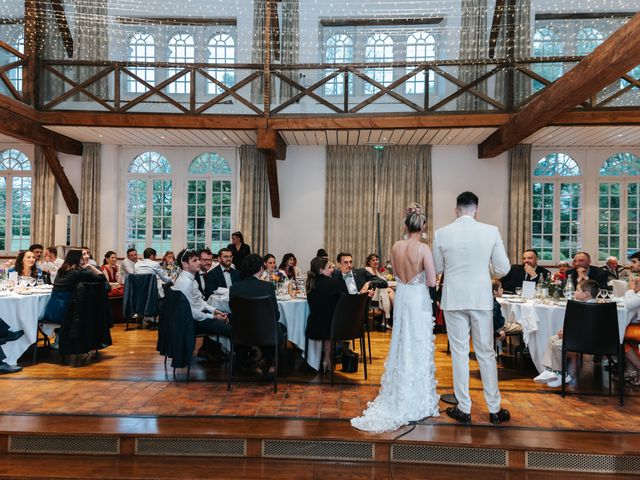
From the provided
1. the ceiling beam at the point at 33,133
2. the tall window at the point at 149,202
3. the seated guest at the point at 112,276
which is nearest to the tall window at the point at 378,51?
the tall window at the point at 149,202

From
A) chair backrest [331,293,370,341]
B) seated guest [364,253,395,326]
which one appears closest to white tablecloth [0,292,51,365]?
chair backrest [331,293,370,341]

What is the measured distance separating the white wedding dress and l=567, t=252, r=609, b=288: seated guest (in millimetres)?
3785

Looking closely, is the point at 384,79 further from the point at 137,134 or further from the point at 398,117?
the point at 137,134

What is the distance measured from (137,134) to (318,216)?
12.7 ft

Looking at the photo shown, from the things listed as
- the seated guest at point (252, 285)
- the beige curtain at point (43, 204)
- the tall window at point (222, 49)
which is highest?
the tall window at point (222, 49)

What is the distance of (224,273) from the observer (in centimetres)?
676

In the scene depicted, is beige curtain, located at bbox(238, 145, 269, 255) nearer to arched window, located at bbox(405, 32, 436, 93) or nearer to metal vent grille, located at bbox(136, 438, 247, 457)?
arched window, located at bbox(405, 32, 436, 93)

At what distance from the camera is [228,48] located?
11.0 metres

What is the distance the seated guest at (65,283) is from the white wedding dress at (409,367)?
348 centimetres

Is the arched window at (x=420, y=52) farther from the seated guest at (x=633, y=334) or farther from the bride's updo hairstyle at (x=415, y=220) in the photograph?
the bride's updo hairstyle at (x=415, y=220)

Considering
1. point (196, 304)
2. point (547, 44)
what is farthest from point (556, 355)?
point (547, 44)

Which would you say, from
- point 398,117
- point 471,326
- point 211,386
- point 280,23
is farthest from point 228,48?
point 471,326

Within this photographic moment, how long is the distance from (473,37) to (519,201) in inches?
129

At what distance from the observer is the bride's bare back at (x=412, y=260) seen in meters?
3.97
